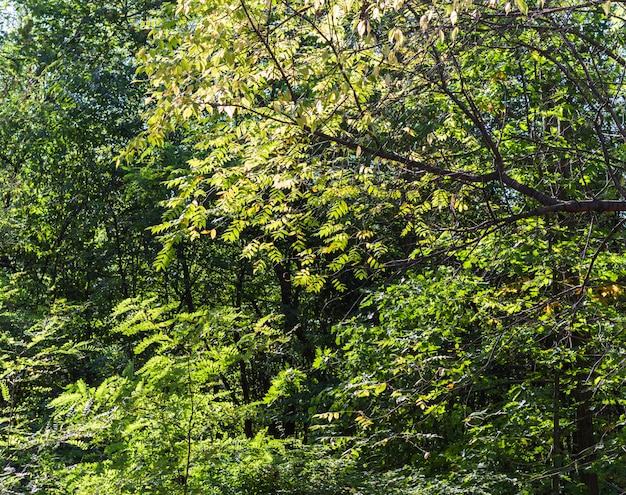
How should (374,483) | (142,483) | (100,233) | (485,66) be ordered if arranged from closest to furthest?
(142,483) → (374,483) → (485,66) → (100,233)

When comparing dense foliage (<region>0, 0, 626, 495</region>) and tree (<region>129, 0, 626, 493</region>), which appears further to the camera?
dense foliage (<region>0, 0, 626, 495</region>)

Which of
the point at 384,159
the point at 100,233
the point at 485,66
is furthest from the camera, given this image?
the point at 100,233

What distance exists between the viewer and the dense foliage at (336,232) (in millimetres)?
4105

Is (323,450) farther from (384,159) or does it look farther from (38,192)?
(38,192)

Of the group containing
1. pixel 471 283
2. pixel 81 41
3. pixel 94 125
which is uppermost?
pixel 81 41

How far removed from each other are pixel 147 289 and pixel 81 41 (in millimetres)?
4344

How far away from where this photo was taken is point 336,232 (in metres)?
6.64

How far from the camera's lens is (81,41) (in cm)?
1180

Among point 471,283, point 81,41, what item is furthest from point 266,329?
point 81,41

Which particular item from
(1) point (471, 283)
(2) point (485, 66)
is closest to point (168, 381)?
(1) point (471, 283)

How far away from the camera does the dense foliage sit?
4.11 meters

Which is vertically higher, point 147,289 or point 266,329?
point 147,289

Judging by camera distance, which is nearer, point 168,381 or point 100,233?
point 168,381

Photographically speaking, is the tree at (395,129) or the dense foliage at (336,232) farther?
the dense foliage at (336,232)
